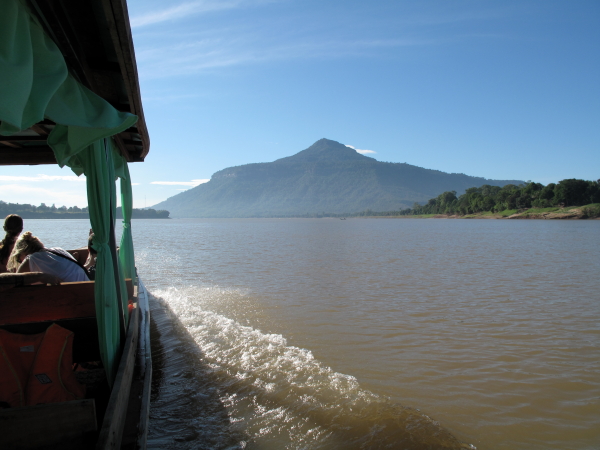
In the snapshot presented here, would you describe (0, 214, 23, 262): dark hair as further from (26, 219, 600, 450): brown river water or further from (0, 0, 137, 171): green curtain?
(0, 0, 137, 171): green curtain

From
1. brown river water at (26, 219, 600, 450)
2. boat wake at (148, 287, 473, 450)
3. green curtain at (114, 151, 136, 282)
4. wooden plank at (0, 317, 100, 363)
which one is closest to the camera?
wooden plank at (0, 317, 100, 363)

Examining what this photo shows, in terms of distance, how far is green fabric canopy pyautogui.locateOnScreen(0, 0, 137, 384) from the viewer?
2.01 metres

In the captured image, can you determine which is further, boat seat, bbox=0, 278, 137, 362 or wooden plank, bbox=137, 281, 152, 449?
boat seat, bbox=0, 278, 137, 362

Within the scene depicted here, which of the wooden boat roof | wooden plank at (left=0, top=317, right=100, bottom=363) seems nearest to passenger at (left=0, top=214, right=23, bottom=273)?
the wooden boat roof

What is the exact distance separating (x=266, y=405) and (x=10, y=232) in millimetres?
4111

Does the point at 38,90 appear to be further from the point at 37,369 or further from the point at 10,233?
the point at 10,233

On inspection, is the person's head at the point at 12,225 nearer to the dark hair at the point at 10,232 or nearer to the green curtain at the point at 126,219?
the dark hair at the point at 10,232

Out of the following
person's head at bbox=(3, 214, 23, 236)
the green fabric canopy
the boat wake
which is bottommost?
the boat wake

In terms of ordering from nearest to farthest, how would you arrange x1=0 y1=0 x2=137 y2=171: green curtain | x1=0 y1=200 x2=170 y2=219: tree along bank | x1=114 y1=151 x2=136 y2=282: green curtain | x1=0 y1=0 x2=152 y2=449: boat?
x1=0 y1=0 x2=137 y2=171: green curtain < x1=0 y1=0 x2=152 y2=449: boat < x1=114 y1=151 x2=136 y2=282: green curtain < x1=0 y1=200 x2=170 y2=219: tree along bank

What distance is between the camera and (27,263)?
178 inches

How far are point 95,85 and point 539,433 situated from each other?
563 cm

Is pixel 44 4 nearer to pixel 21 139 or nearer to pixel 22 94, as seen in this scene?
pixel 22 94

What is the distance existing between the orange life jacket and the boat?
10 cm

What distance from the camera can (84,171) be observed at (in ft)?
11.7
